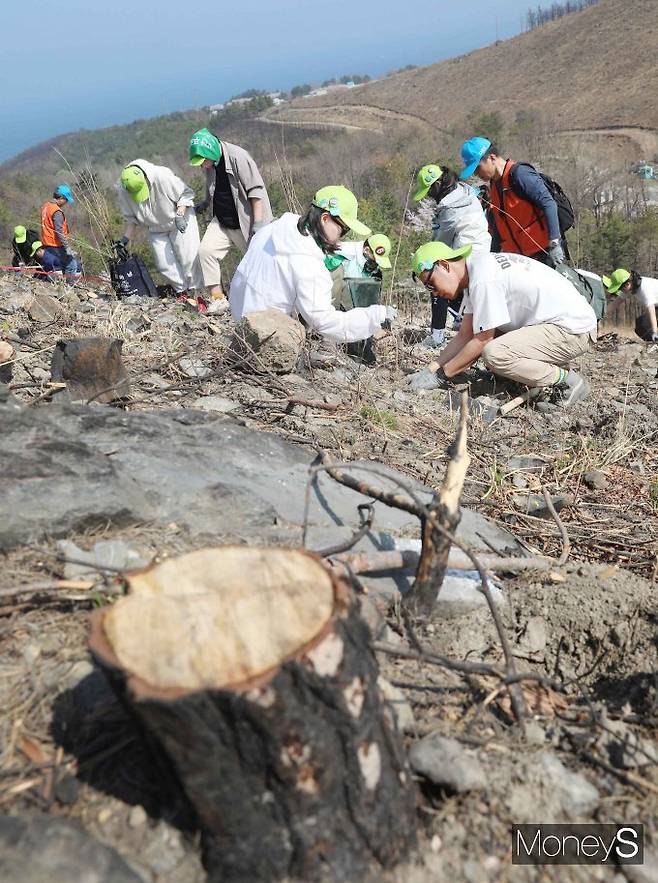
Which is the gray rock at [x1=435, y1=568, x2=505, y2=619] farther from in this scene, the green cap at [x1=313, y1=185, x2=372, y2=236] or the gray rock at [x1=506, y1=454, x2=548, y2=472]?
the green cap at [x1=313, y1=185, x2=372, y2=236]

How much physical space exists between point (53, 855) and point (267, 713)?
43 centimetres

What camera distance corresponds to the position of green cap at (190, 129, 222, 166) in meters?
5.06

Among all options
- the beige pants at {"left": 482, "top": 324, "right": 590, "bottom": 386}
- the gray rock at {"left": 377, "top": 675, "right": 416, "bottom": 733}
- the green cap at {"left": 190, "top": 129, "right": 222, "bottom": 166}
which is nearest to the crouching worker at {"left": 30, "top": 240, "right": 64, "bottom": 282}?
the green cap at {"left": 190, "top": 129, "right": 222, "bottom": 166}

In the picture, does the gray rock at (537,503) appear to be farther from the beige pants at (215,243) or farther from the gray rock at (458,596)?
the beige pants at (215,243)

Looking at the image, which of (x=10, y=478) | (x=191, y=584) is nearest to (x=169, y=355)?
(x=10, y=478)

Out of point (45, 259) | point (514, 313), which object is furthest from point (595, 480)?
point (45, 259)

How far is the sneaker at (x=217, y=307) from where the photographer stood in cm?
562

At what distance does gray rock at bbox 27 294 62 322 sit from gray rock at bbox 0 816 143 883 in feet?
15.1

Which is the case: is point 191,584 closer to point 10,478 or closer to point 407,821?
point 407,821

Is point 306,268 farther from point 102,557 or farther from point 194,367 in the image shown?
point 102,557

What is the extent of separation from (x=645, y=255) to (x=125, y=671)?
16730 mm

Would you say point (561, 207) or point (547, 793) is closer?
point (547, 793)

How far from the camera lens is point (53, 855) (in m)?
1.14

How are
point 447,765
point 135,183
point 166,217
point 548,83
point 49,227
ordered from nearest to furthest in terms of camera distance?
point 447,765 < point 135,183 < point 166,217 < point 49,227 < point 548,83
